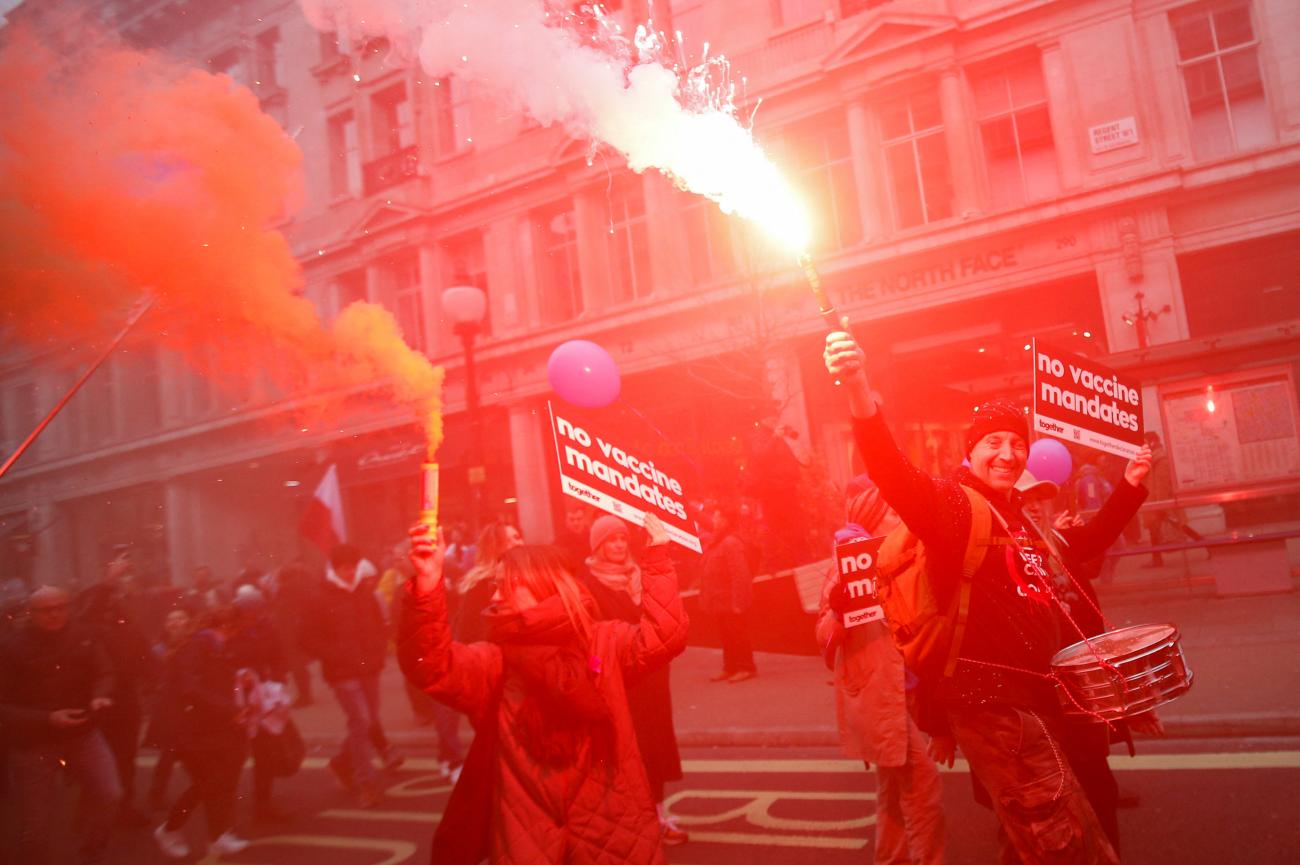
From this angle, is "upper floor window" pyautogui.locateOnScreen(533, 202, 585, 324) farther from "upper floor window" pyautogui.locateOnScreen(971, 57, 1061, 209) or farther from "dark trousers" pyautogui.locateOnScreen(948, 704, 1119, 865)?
"dark trousers" pyautogui.locateOnScreen(948, 704, 1119, 865)

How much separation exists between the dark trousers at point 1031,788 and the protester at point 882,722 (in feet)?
3.73

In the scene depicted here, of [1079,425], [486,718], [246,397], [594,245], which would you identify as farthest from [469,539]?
[486,718]

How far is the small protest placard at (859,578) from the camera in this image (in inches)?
167

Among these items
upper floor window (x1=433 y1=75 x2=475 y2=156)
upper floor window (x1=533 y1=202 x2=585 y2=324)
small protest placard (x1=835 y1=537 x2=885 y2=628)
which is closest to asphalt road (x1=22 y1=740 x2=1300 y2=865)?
small protest placard (x1=835 y1=537 x2=885 y2=628)

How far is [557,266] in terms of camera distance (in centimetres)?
1939

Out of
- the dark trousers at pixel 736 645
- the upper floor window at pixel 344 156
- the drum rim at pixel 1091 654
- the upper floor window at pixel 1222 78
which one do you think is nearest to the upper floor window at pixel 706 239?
the upper floor window at pixel 344 156

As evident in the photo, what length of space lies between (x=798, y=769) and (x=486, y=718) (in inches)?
153

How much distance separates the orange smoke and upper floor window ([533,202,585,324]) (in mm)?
13063

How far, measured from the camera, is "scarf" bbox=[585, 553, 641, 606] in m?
4.82

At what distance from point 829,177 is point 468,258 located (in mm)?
8543

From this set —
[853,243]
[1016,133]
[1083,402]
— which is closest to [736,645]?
[1083,402]

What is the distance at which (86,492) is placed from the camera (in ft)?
19.8

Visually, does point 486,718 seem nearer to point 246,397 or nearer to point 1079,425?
point 1079,425

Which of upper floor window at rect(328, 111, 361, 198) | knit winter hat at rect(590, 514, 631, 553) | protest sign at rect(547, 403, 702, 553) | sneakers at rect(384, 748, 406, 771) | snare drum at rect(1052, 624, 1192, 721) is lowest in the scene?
sneakers at rect(384, 748, 406, 771)
